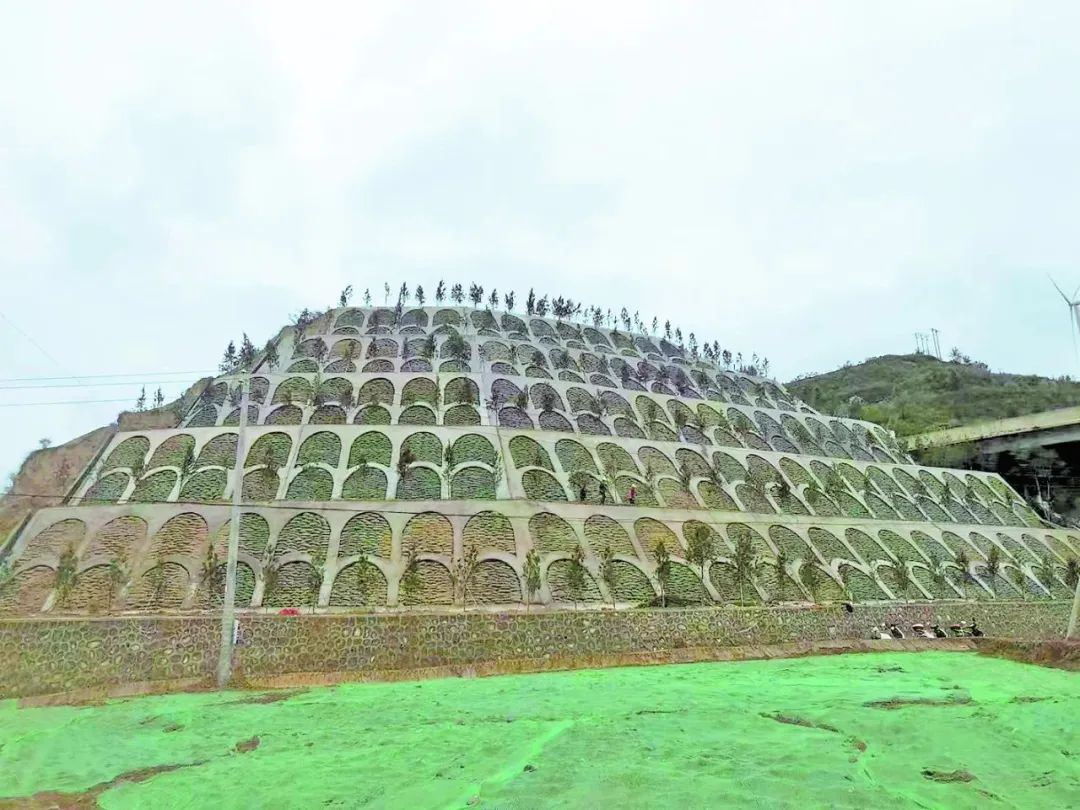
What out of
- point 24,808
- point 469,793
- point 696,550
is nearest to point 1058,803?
point 469,793

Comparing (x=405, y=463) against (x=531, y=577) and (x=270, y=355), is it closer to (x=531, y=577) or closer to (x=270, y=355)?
(x=531, y=577)

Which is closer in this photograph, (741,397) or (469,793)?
(469,793)

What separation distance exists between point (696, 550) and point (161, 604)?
20.6 m

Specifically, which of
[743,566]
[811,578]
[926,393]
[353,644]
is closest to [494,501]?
[353,644]

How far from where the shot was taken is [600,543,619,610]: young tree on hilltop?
→ 92.2ft

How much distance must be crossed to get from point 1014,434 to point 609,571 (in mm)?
50875

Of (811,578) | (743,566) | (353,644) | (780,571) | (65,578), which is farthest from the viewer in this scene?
(811,578)

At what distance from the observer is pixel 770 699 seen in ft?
47.8

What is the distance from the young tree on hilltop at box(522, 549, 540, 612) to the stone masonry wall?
7.76 feet

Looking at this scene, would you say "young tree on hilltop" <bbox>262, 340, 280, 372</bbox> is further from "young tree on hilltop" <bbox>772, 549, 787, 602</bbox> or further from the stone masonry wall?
"young tree on hilltop" <bbox>772, 549, 787, 602</bbox>

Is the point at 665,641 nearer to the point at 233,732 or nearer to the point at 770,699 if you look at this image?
the point at 770,699

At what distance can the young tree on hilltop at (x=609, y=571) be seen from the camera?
28.1 m

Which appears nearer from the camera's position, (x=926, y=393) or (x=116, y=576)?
(x=116, y=576)

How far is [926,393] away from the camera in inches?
4082
